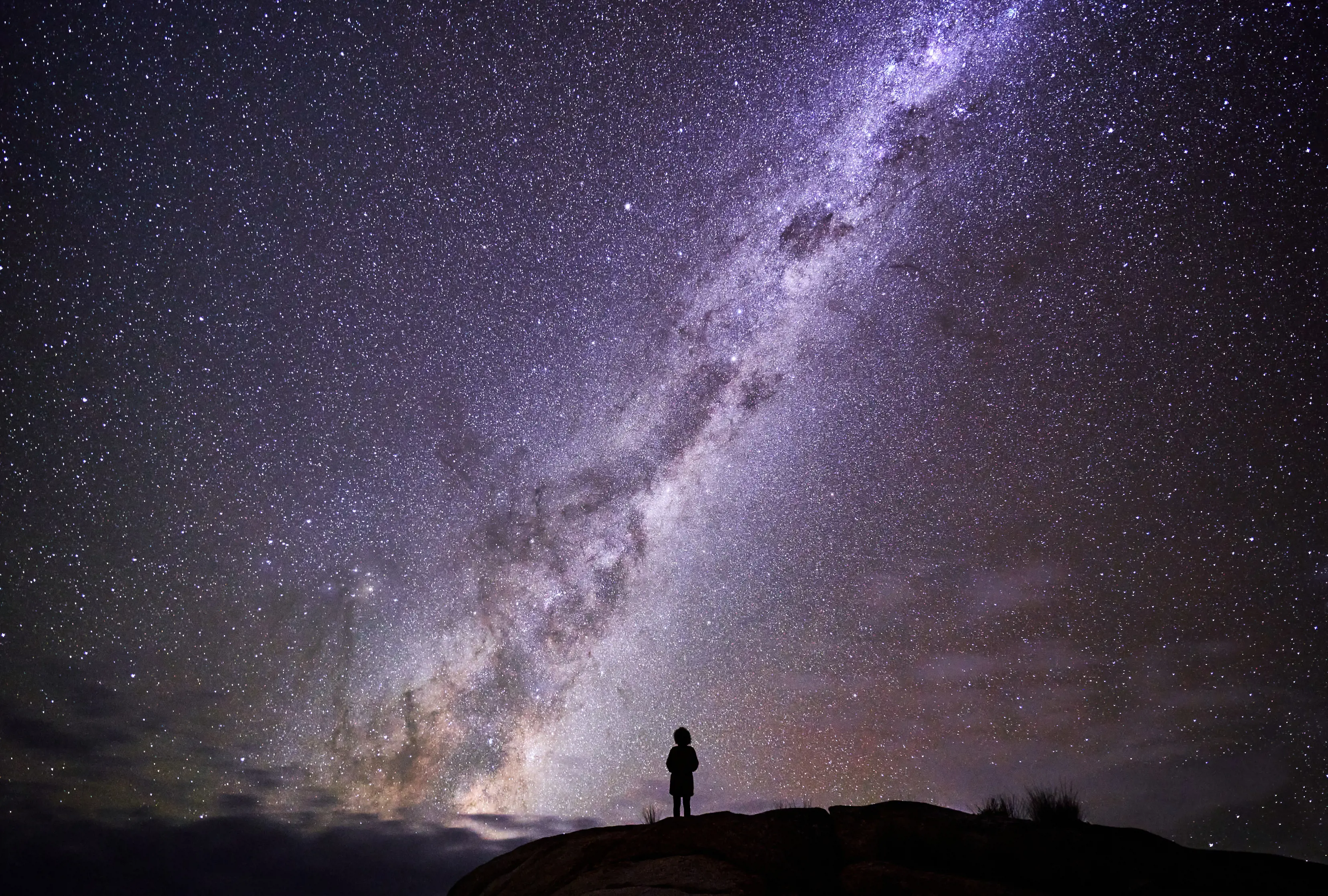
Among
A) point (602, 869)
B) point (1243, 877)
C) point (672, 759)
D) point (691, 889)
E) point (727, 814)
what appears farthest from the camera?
point (672, 759)

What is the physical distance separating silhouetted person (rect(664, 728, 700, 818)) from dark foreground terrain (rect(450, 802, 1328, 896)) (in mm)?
1142

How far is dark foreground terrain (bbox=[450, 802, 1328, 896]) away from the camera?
8398 millimetres

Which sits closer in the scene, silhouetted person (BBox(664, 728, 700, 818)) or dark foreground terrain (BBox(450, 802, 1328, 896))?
dark foreground terrain (BBox(450, 802, 1328, 896))

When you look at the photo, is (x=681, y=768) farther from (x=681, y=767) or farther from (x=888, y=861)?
(x=888, y=861)

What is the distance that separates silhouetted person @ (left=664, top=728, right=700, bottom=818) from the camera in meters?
12.1

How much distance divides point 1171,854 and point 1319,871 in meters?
1.41

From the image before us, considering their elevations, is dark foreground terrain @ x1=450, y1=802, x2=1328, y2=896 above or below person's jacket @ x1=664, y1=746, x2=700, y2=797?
below

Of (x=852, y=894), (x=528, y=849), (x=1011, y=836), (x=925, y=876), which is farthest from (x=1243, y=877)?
A: (x=528, y=849)

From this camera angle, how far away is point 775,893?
8.90 meters

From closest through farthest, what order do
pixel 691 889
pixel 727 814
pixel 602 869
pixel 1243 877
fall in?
pixel 1243 877, pixel 691 889, pixel 602 869, pixel 727 814

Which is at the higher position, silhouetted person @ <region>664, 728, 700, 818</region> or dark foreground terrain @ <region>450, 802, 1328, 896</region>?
silhouetted person @ <region>664, 728, 700, 818</region>

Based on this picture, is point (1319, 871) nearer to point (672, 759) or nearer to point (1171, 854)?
point (1171, 854)

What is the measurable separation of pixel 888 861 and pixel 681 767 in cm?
368

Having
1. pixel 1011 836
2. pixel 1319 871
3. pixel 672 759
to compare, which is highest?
pixel 672 759
